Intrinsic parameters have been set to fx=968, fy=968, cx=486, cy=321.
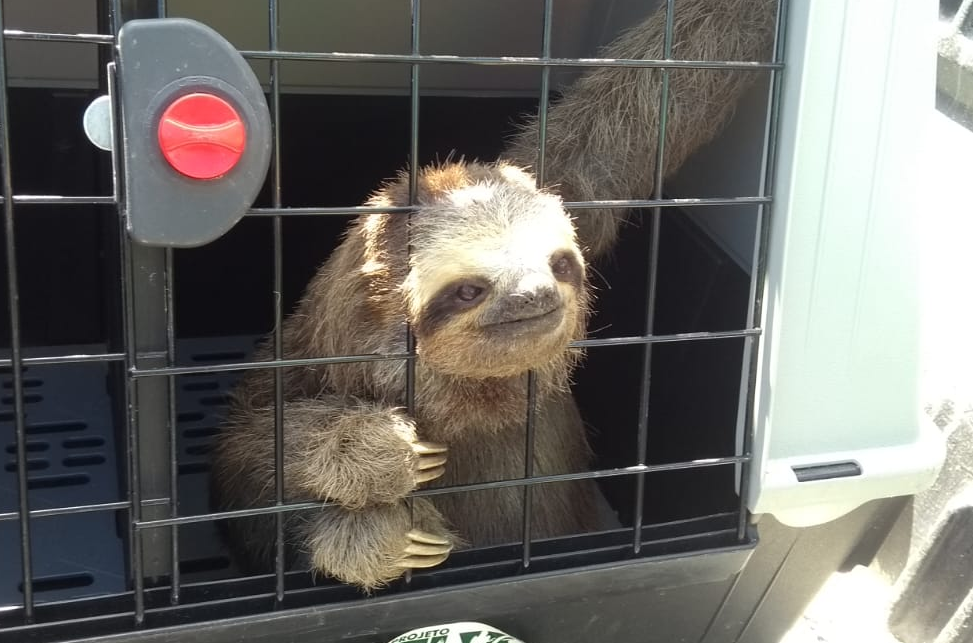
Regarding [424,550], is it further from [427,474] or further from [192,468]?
[192,468]

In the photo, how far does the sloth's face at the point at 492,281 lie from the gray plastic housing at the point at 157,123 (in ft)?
0.91

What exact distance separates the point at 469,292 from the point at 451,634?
431 mm

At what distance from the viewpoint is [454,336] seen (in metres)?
1.18

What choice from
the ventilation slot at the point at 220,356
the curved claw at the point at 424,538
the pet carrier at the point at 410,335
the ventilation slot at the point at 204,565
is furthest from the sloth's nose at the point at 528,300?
the ventilation slot at the point at 220,356

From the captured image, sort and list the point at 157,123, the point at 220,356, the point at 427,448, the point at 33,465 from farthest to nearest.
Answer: the point at 220,356
the point at 33,465
the point at 427,448
the point at 157,123

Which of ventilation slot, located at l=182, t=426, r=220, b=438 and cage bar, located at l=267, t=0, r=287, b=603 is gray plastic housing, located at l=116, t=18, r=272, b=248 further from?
ventilation slot, located at l=182, t=426, r=220, b=438

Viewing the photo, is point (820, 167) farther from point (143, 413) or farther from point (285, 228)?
point (285, 228)

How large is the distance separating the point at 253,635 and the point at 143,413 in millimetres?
290

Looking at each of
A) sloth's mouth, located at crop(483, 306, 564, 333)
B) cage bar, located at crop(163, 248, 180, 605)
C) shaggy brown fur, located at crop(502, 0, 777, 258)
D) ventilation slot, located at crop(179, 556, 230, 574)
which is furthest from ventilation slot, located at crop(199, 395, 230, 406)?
sloth's mouth, located at crop(483, 306, 564, 333)

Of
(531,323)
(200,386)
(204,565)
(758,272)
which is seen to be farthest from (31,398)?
(758,272)

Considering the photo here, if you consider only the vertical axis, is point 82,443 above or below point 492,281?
below

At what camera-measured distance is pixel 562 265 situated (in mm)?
1262

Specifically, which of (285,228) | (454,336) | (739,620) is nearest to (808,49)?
(454,336)

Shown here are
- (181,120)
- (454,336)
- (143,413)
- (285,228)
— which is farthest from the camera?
(285,228)
